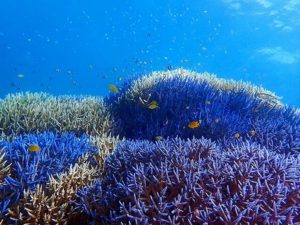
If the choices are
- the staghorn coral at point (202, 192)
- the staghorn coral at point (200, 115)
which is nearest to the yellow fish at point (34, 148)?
the staghorn coral at point (202, 192)

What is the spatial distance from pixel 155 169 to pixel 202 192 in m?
0.63

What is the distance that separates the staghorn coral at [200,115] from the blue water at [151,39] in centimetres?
3725

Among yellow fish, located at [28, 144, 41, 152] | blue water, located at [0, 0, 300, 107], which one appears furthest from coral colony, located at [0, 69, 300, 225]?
blue water, located at [0, 0, 300, 107]

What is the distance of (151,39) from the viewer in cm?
9512

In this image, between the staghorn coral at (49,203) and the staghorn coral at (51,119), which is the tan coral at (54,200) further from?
the staghorn coral at (51,119)

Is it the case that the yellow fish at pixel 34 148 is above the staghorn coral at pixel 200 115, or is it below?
below

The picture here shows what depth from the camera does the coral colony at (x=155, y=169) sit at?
3.10 meters

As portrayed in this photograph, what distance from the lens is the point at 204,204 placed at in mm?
3139

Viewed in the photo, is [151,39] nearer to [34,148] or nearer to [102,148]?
[102,148]

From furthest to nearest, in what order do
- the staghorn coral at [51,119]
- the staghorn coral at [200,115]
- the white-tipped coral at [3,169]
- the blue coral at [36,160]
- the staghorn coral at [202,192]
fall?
the staghorn coral at [51,119] < the staghorn coral at [200,115] < the white-tipped coral at [3,169] < the blue coral at [36,160] < the staghorn coral at [202,192]

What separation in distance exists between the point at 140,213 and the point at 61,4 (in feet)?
298

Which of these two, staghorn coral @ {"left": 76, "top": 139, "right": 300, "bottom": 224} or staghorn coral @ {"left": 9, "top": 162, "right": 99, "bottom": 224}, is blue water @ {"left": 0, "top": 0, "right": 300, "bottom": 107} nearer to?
staghorn coral @ {"left": 76, "top": 139, "right": 300, "bottom": 224}

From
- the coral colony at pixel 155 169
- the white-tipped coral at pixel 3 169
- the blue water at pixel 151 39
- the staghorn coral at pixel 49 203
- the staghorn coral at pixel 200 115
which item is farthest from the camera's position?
the blue water at pixel 151 39

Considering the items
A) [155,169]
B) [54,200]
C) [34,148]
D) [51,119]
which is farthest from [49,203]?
[51,119]
